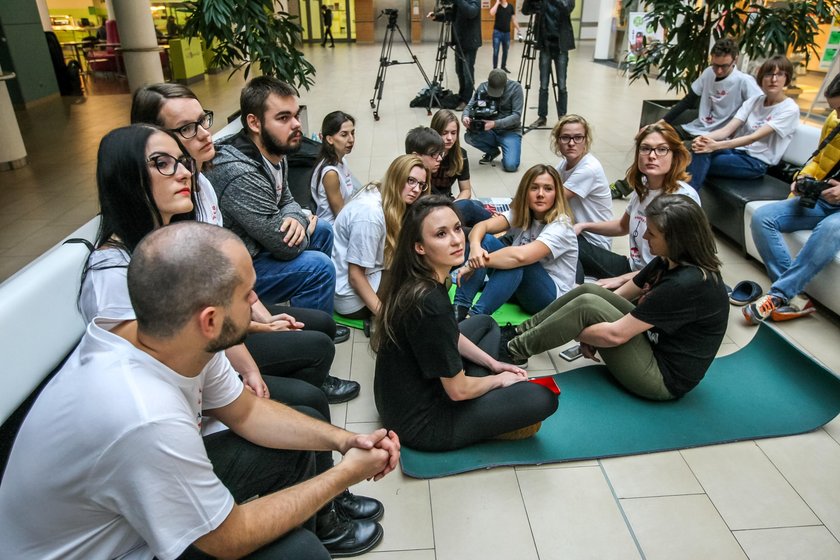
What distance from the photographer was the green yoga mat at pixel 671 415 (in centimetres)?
226

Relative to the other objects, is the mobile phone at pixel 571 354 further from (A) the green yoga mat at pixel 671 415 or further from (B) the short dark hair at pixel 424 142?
(B) the short dark hair at pixel 424 142

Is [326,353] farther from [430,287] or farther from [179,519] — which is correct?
[179,519]

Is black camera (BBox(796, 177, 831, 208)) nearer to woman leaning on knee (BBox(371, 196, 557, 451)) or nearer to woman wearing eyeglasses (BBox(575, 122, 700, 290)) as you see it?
woman wearing eyeglasses (BBox(575, 122, 700, 290))

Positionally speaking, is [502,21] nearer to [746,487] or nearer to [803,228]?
[803,228]

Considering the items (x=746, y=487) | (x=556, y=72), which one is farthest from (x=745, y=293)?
(x=556, y=72)

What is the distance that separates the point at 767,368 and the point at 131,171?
281 cm

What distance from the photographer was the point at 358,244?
2992mm

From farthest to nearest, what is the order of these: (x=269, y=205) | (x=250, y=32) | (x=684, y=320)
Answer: (x=250, y=32) → (x=269, y=205) → (x=684, y=320)

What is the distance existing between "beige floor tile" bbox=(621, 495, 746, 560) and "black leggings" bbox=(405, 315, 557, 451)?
44cm

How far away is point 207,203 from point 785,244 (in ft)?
10.7

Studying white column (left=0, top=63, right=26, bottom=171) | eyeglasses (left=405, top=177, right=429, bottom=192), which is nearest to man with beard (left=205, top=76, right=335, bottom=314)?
eyeglasses (left=405, top=177, right=429, bottom=192)

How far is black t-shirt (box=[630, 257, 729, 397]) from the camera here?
222 cm

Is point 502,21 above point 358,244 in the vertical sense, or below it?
above

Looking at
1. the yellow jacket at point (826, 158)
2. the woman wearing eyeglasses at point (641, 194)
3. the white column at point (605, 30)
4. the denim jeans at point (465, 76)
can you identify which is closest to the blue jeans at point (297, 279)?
the woman wearing eyeglasses at point (641, 194)
